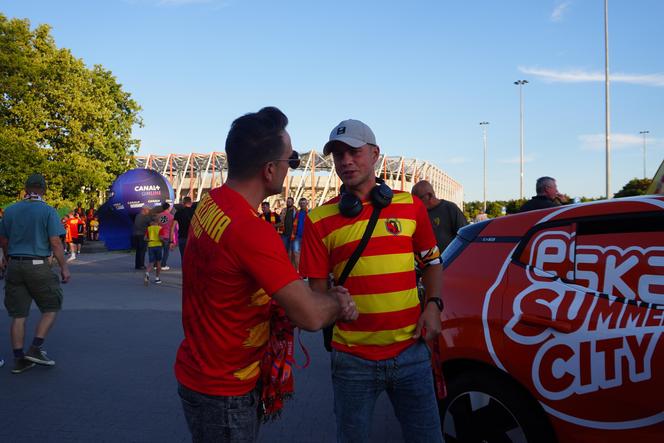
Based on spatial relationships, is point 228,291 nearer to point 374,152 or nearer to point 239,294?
point 239,294

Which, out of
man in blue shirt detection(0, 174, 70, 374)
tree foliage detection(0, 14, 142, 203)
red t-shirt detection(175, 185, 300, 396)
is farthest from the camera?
tree foliage detection(0, 14, 142, 203)

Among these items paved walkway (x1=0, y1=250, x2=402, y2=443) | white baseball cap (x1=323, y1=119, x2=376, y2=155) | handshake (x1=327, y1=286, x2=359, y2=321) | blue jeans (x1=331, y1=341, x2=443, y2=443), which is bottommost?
paved walkway (x1=0, y1=250, x2=402, y2=443)

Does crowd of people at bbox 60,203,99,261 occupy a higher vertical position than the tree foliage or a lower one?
lower

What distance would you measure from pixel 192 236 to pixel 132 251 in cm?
2314

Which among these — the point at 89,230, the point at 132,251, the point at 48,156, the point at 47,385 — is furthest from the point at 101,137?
the point at 47,385

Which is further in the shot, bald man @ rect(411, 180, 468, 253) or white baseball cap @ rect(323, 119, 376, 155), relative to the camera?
bald man @ rect(411, 180, 468, 253)

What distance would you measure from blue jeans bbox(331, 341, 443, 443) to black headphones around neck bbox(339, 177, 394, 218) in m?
0.61

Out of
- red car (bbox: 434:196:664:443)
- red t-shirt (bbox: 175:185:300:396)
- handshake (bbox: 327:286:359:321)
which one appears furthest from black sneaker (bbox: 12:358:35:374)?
handshake (bbox: 327:286:359:321)

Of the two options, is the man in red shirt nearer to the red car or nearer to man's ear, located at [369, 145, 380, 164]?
man's ear, located at [369, 145, 380, 164]

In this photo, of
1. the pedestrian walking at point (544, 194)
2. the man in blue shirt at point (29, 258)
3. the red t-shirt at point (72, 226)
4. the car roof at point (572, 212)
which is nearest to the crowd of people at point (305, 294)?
the car roof at point (572, 212)

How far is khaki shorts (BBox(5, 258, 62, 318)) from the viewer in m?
5.70

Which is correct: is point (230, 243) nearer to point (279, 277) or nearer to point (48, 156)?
point (279, 277)

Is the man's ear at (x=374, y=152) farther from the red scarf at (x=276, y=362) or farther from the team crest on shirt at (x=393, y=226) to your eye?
the red scarf at (x=276, y=362)

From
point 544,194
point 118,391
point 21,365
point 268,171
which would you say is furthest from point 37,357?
point 544,194
